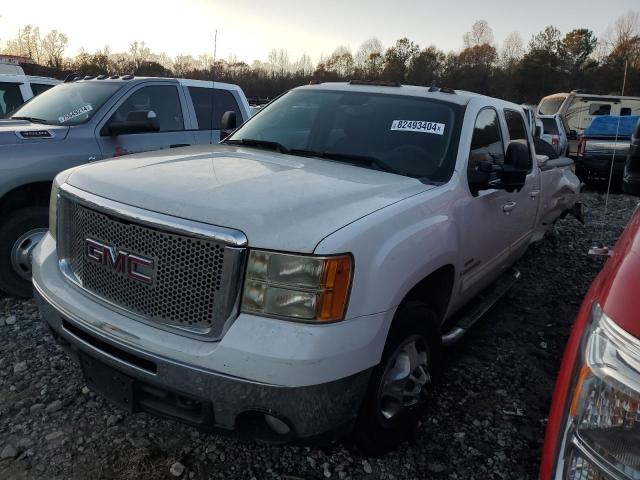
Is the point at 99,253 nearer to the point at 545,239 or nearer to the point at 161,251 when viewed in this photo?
the point at 161,251

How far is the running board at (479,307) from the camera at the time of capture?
331cm

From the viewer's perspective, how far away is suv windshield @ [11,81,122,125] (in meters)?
5.10

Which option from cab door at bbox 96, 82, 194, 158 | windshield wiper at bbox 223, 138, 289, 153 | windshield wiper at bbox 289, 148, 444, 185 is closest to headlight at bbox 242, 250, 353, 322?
windshield wiper at bbox 289, 148, 444, 185

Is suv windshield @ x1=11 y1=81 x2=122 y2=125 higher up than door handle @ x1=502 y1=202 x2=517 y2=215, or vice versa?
suv windshield @ x1=11 y1=81 x2=122 y2=125

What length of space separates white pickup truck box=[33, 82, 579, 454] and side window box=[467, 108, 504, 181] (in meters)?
0.13

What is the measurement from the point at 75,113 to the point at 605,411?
5246mm

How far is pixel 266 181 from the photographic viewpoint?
255 centimetres

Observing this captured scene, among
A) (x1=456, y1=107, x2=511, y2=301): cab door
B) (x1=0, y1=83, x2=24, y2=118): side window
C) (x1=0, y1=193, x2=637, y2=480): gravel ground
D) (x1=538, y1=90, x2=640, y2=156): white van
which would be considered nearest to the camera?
(x1=0, y1=193, x2=637, y2=480): gravel ground

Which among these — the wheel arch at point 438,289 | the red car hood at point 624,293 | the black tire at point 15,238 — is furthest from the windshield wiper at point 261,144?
the red car hood at point 624,293

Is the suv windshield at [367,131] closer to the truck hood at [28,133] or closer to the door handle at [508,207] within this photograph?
the door handle at [508,207]

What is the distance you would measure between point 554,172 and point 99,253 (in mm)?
4713

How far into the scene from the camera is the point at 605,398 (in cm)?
122

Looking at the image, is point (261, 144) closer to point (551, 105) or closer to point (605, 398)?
point (605, 398)

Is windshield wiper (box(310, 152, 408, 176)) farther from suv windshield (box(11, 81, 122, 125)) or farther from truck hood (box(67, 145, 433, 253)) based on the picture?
suv windshield (box(11, 81, 122, 125))
